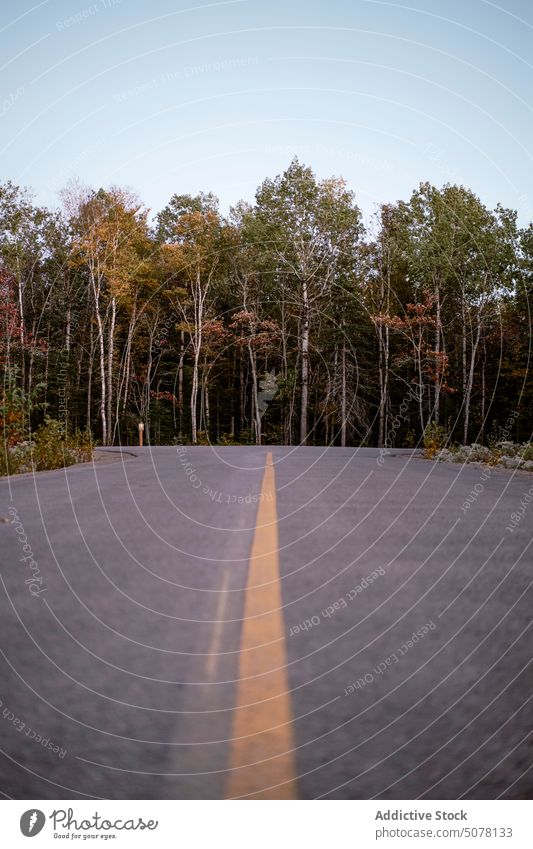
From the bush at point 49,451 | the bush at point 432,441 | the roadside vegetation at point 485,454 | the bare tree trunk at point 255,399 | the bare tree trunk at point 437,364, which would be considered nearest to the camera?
the bush at point 49,451

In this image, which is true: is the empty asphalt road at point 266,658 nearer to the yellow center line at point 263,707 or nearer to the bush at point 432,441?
the yellow center line at point 263,707

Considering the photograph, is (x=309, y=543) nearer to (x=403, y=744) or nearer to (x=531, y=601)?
(x=531, y=601)

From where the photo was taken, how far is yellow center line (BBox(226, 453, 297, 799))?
226 cm

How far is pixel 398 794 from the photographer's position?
217cm

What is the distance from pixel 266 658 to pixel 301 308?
145 ft

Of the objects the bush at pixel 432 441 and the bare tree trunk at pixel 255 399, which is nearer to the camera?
the bush at pixel 432 441

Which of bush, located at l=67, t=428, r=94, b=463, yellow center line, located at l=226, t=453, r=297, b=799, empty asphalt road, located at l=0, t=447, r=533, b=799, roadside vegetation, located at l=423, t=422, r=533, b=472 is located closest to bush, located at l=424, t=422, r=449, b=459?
roadside vegetation, located at l=423, t=422, r=533, b=472

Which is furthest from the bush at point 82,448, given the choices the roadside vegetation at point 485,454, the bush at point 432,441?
the bush at point 432,441

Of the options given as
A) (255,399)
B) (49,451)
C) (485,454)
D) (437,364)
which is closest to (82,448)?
(49,451)

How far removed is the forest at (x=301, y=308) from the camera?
42875mm

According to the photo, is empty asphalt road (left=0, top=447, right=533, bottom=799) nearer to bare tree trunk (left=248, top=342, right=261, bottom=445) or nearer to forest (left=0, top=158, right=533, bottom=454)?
forest (left=0, top=158, right=533, bottom=454)

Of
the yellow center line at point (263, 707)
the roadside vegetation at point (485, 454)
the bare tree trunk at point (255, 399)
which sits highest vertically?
the bare tree trunk at point (255, 399)

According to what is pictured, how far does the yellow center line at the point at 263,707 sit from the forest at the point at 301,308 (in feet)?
102

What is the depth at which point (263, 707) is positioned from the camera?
2914 mm
